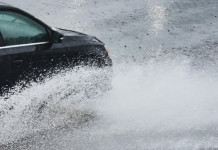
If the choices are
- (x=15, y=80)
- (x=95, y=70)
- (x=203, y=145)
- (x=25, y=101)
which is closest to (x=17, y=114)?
(x=25, y=101)

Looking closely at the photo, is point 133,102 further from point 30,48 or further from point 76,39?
point 30,48

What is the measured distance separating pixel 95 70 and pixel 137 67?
217 centimetres

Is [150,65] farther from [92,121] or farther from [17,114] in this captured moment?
[17,114]

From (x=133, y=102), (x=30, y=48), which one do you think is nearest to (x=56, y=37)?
(x=30, y=48)

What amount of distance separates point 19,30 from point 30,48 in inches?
11.9

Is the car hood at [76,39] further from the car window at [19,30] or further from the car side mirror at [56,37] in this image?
the car window at [19,30]

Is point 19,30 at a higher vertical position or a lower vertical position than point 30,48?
higher

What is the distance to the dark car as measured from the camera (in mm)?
4738

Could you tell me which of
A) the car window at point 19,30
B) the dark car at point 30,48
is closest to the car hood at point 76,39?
the dark car at point 30,48

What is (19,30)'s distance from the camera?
5020 millimetres

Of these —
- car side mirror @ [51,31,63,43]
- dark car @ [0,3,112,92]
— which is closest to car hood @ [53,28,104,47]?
dark car @ [0,3,112,92]

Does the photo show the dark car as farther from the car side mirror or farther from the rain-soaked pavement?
the rain-soaked pavement

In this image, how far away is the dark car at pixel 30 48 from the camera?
474 centimetres

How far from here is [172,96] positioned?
257 inches
